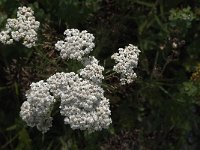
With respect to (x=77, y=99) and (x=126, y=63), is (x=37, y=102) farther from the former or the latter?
(x=126, y=63)

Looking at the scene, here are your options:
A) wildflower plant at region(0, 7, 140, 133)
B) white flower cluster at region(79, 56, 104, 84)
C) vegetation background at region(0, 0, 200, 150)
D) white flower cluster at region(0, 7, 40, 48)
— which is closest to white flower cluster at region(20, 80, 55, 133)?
wildflower plant at region(0, 7, 140, 133)

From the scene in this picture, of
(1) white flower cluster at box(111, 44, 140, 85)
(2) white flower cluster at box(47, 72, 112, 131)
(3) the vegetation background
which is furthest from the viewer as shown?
(3) the vegetation background

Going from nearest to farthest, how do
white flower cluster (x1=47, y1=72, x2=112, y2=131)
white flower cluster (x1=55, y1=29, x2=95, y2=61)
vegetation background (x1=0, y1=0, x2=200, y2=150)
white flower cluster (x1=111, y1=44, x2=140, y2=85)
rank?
1. white flower cluster (x1=47, y1=72, x2=112, y2=131)
2. white flower cluster (x1=55, y1=29, x2=95, y2=61)
3. white flower cluster (x1=111, y1=44, x2=140, y2=85)
4. vegetation background (x1=0, y1=0, x2=200, y2=150)

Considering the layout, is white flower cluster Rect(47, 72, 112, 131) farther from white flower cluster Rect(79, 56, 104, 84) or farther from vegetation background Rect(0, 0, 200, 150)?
vegetation background Rect(0, 0, 200, 150)

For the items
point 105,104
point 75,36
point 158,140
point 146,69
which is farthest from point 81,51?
point 158,140

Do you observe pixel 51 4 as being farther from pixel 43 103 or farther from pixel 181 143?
pixel 181 143

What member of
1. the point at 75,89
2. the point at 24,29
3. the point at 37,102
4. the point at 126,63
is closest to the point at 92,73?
the point at 75,89

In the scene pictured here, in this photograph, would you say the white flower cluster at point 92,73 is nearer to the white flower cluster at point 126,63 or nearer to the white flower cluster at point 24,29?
the white flower cluster at point 126,63
